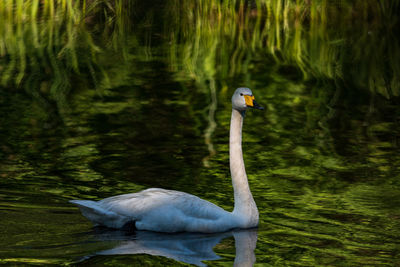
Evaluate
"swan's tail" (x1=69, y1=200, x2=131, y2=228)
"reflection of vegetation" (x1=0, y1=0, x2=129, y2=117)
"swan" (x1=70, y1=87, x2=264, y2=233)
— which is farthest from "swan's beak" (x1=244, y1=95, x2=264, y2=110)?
"reflection of vegetation" (x1=0, y1=0, x2=129, y2=117)

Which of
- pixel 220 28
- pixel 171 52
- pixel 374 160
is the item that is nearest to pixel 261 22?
pixel 220 28

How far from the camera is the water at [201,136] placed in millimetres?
7219

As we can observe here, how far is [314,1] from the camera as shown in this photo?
63.2ft

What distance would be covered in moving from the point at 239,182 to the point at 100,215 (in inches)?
55.3

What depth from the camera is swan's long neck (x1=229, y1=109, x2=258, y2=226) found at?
7801 mm

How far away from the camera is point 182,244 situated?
23.7 feet

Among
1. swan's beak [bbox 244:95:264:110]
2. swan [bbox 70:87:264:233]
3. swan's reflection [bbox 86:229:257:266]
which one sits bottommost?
swan's reflection [bbox 86:229:257:266]

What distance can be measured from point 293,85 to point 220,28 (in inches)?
210

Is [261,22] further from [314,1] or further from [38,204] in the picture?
[38,204]

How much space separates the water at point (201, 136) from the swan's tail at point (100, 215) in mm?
95

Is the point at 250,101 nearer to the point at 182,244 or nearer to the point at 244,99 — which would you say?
the point at 244,99

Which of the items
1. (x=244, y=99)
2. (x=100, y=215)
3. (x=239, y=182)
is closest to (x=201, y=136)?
(x=239, y=182)

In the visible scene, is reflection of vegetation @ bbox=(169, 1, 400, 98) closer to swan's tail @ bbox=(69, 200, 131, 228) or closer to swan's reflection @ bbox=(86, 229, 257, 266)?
swan's reflection @ bbox=(86, 229, 257, 266)

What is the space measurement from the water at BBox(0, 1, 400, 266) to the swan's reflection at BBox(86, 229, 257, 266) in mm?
17
